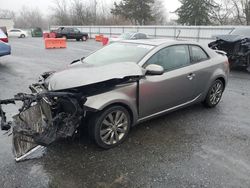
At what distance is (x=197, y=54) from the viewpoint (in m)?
4.91

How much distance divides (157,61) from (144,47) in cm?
39

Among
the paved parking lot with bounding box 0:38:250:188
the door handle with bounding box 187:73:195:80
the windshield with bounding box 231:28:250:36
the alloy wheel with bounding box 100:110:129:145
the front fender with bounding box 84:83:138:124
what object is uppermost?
the windshield with bounding box 231:28:250:36

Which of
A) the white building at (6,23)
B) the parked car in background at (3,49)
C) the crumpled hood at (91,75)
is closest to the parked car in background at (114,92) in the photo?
the crumpled hood at (91,75)

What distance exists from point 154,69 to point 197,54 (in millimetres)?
1504

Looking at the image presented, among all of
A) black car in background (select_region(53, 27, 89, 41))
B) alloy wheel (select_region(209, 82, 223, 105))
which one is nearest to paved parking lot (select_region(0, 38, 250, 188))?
alloy wheel (select_region(209, 82, 223, 105))

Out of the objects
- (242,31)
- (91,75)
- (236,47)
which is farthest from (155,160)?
(242,31)

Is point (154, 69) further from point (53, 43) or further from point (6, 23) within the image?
point (6, 23)

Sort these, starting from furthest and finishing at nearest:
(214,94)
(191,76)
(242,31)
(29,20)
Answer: (29,20) → (242,31) → (214,94) → (191,76)

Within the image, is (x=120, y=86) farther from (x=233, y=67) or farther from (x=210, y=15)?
(x=210, y=15)

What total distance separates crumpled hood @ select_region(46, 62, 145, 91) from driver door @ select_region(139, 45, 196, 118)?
0.34 m

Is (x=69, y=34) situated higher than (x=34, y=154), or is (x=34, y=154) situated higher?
(x=69, y=34)

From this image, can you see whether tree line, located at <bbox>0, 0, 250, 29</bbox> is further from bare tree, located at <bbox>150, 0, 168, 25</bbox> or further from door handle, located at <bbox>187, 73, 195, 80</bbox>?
door handle, located at <bbox>187, 73, 195, 80</bbox>

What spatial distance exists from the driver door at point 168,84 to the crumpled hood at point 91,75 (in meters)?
0.34

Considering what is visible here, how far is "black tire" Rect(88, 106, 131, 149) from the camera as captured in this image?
3.43 meters
